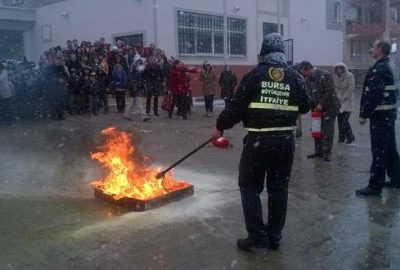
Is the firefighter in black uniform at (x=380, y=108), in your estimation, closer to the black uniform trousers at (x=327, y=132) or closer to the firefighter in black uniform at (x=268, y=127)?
the firefighter in black uniform at (x=268, y=127)

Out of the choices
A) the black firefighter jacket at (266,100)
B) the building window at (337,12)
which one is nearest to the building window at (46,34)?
the building window at (337,12)

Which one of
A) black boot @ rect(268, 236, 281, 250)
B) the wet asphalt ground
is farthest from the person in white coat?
black boot @ rect(268, 236, 281, 250)

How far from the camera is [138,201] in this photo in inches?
222

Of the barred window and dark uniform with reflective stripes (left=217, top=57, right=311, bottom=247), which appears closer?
dark uniform with reflective stripes (left=217, top=57, right=311, bottom=247)

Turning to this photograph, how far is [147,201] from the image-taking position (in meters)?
5.65

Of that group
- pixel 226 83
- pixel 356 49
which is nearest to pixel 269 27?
pixel 226 83

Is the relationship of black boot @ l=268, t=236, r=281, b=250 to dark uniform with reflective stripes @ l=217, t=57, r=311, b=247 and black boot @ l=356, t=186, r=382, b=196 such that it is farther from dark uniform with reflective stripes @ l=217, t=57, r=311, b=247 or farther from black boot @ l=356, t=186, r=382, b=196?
black boot @ l=356, t=186, r=382, b=196

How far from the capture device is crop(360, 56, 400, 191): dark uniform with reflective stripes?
5996 mm

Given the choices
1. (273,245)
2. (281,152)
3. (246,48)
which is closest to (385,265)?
(273,245)

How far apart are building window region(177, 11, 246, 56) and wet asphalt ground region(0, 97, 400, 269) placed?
12378 mm

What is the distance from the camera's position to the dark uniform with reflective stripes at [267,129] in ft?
14.1

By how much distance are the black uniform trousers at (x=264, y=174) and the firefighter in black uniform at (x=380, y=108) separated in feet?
6.90

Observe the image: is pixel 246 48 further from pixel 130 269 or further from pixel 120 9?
pixel 130 269

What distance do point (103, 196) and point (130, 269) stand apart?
213 cm
